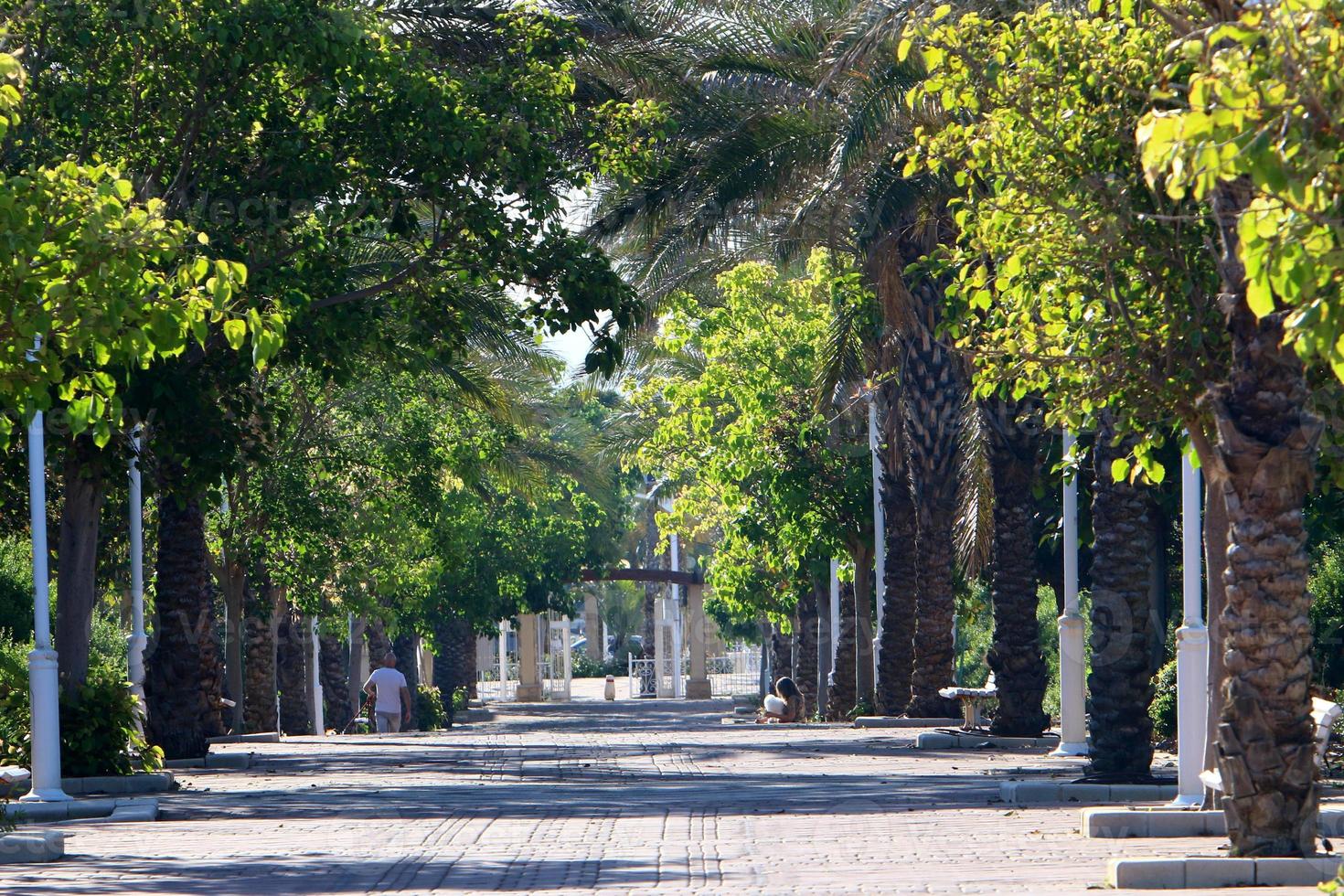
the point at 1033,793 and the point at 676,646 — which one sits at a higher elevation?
the point at 1033,793

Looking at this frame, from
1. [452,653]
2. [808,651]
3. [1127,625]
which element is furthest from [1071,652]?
[452,653]

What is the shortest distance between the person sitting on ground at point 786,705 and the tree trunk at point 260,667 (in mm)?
10961

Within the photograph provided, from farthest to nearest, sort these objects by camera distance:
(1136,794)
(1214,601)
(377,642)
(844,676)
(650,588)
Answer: (650,588)
(377,642)
(844,676)
(1136,794)
(1214,601)

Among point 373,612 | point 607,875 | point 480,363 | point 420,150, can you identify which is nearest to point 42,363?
point 607,875

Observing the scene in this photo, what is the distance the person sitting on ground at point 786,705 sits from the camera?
37.2 metres

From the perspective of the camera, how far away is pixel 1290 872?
27.8ft

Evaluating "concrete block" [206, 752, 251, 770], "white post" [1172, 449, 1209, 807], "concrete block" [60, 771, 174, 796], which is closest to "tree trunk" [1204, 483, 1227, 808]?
"white post" [1172, 449, 1209, 807]

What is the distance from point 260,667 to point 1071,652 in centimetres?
1599

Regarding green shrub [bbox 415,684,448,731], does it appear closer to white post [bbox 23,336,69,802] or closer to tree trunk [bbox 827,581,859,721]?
tree trunk [bbox 827,581,859,721]

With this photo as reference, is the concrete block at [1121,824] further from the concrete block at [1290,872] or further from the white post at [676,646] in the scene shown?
the white post at [676,646]

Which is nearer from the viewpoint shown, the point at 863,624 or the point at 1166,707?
the point at 1166,707

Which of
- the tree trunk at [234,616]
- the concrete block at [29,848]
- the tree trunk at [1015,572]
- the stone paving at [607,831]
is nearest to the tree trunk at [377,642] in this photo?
the tree trunk at [234,616]

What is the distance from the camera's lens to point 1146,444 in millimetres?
10367

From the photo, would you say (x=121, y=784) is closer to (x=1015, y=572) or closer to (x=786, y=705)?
(x=1015, y=572)
